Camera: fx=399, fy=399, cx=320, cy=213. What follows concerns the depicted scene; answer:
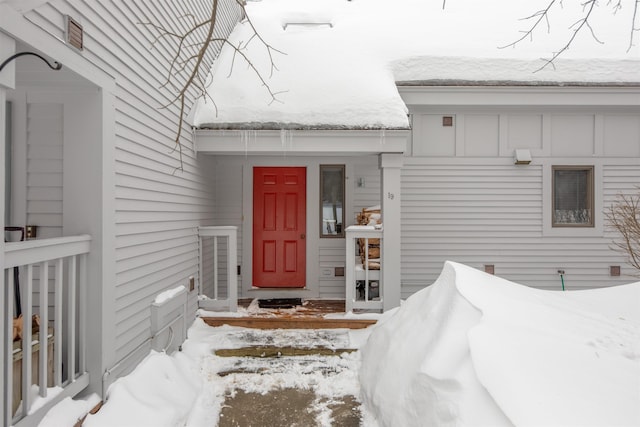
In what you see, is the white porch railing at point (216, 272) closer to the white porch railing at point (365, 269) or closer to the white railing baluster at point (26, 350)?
the white porch railing at point (365, 269)

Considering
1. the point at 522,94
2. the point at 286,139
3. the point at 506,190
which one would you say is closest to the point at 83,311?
the point at 286,139

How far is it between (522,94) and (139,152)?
18.7 ft

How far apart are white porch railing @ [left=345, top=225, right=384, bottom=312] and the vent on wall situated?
3574mm

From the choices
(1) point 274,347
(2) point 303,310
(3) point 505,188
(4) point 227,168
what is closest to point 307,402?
(1) point 274,347

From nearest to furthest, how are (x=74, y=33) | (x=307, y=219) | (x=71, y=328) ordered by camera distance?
1. (x=74, y=33)
2. (x=71, y=328)
3. (x=307, y=219)

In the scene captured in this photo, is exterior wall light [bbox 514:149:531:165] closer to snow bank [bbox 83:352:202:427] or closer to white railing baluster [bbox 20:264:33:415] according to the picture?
snow bank [bbox 83:352:202:427]

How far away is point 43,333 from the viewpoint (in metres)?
2.44

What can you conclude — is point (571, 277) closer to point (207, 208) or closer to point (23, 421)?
point (207, 208)

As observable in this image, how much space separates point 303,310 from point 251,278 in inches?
50.9

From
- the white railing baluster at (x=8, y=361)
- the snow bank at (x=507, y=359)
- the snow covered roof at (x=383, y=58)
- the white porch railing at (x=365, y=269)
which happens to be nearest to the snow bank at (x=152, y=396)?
the white railing baluster at (x=8, y=361)

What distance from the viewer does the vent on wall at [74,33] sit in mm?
2502

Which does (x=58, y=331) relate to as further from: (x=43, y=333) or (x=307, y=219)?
(x=307, y=219)

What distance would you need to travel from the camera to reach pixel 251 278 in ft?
22.0

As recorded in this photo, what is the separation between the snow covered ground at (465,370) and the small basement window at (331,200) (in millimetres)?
2904
